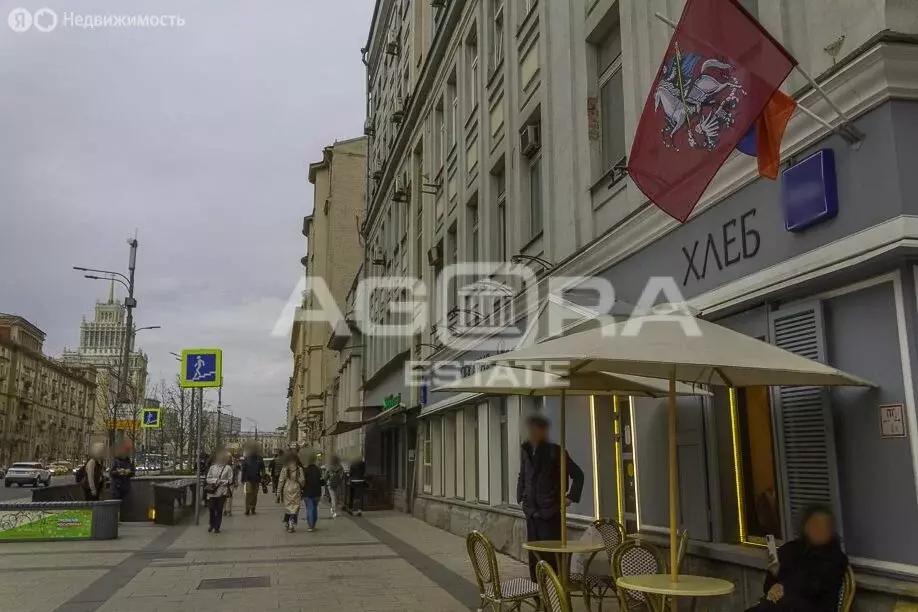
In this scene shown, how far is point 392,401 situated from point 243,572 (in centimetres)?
1520

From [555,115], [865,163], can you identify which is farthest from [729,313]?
[555,115]

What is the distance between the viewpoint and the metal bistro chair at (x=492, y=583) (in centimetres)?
666

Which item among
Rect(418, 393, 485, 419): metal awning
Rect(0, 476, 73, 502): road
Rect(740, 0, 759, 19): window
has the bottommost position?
Rect(0, 476, 73, 502): road

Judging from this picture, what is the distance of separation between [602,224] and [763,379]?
192 inches

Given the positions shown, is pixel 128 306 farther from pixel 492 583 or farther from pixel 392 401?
pixel 492 583

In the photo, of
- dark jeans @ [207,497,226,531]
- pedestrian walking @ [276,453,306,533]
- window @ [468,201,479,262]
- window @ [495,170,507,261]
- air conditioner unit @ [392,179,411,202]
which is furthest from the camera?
air conditioner unit @ [392,179,411,202]

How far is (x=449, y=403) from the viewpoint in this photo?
18031mm

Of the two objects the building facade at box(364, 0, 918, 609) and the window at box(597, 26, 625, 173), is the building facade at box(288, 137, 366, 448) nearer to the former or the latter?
the building facade at box(364, 0, 918, 609)

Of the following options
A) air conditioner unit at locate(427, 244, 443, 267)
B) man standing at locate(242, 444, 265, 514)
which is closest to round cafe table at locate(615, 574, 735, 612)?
air conditioner unit at locate(427, 244, 443, 267)

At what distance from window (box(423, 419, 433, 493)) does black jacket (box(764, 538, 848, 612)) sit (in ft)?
51.2

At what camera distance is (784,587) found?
18.2ft

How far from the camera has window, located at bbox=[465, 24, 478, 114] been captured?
1867 centimetres

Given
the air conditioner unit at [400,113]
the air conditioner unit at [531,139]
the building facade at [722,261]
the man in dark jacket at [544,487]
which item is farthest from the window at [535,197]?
the air conditioner unit at [400,113]

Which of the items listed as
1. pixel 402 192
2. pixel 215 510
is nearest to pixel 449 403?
pixel 215 510
